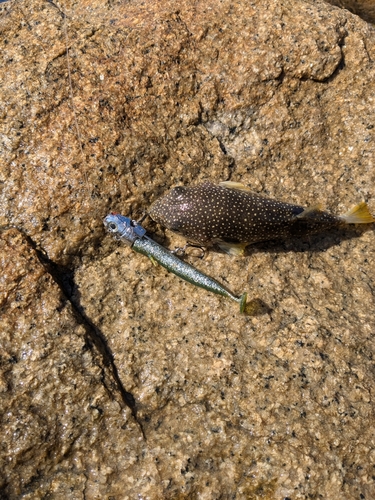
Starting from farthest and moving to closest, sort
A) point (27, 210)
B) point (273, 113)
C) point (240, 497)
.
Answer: point (273, 113) < point (27, 210) < point (240, 497)

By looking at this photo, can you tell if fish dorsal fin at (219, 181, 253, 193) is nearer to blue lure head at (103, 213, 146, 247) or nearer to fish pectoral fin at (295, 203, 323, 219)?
fish pectoral fin at (295, 203, 323, 219)

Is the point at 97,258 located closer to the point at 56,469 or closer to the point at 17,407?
the point at 17,407

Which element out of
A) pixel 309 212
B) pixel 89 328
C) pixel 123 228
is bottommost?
pixel 309 212

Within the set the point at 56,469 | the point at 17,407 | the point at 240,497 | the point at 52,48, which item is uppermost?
the point at 52,48

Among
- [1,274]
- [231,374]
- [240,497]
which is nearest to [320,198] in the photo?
[231,374]

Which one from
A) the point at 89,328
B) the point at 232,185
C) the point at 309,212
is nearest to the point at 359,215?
the point at 309,212

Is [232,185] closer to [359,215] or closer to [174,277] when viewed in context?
[174,277]

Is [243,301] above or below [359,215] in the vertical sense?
above
